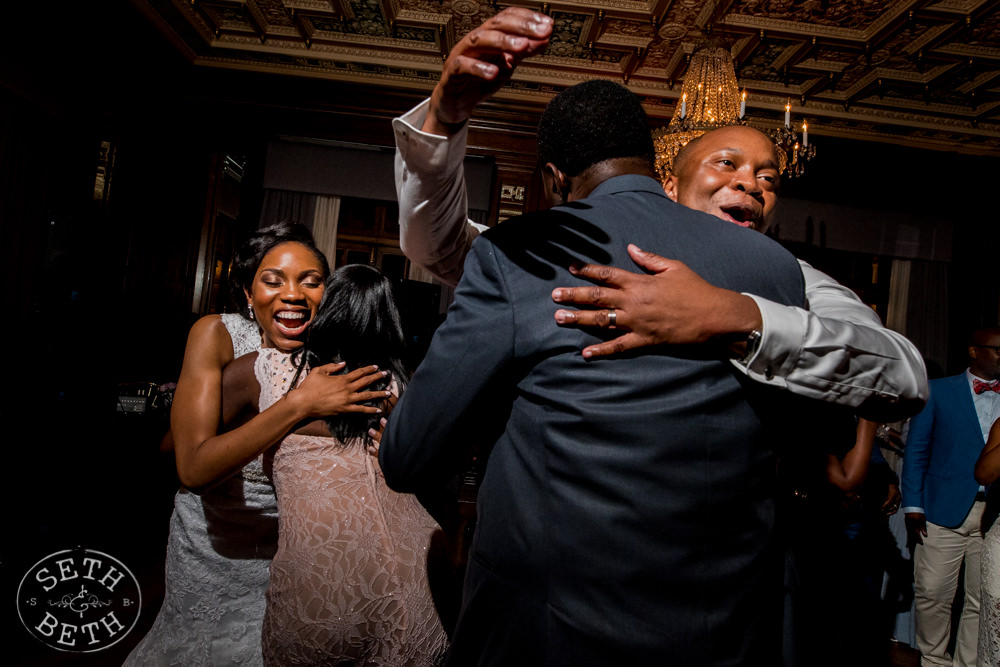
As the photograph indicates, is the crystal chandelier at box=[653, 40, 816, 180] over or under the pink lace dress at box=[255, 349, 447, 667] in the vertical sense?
over

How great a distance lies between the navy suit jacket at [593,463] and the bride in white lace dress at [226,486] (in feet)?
1.73

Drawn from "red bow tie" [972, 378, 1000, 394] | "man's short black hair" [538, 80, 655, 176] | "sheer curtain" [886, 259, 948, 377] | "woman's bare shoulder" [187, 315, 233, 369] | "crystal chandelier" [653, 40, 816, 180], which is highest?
"crystal chandelier" [653, 40, 816, 180]

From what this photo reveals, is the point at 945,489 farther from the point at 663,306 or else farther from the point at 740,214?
the point at 663,306

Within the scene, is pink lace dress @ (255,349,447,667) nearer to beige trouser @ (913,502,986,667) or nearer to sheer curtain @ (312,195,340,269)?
beige trouser @ (913,502,986,667)

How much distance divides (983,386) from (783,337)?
3.39 m

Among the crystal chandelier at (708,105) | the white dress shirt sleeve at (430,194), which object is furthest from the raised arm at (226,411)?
the crystal chandelier at (708,105)

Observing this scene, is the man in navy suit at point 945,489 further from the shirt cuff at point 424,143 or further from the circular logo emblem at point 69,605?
the circular logo emblem at point 69,605

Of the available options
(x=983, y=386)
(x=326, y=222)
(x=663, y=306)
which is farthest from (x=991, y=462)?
(x=326, y=222)

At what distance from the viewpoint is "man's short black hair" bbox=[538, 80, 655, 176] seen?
0.97 metres

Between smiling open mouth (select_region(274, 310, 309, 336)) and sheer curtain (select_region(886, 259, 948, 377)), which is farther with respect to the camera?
sheer curtain (select_region(886, 259, 948, 377))

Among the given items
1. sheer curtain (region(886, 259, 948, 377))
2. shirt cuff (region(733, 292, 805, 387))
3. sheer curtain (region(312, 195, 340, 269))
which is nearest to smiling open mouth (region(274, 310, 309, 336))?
shirt cuff (region(733, 292, 805, 387))

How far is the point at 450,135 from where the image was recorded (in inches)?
38.9

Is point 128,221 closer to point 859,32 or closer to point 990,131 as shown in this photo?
point 859,32

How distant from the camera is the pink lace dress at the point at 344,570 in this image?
3.86ft
